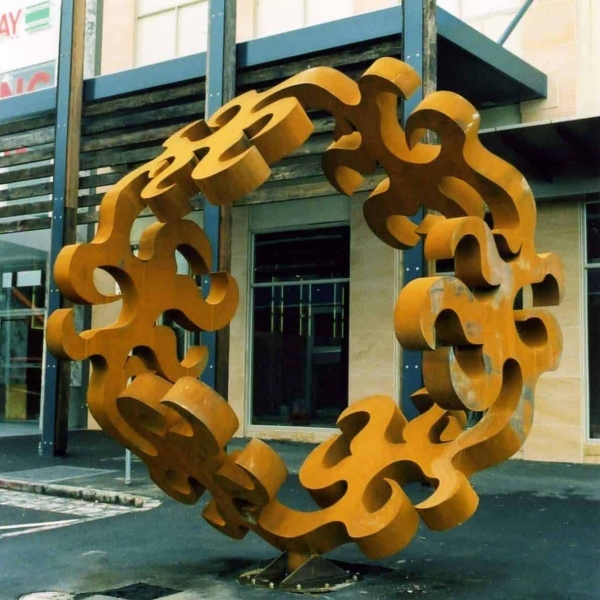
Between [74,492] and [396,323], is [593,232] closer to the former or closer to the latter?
[74,492]

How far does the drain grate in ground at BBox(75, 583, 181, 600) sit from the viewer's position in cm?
540

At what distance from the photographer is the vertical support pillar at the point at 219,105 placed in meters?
10.8

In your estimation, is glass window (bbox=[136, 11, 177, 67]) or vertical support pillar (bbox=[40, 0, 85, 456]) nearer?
vertical support pillar (bbox=[40, 0, 85, 456])

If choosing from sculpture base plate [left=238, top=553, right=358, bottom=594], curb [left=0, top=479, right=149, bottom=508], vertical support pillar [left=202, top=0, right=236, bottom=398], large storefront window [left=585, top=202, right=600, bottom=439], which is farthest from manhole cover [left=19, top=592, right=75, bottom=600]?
large storefront window [left=585, top=202, right=600, bottom=439]

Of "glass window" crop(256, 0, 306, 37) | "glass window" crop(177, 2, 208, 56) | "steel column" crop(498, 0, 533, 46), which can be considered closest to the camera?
"steel column" crop(498, 0, 533, 46)

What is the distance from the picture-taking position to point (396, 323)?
4289 millimetres

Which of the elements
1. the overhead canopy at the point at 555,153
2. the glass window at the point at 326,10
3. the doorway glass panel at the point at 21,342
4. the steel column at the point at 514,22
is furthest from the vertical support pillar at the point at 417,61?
the doorway glass panel at the point at 21,342

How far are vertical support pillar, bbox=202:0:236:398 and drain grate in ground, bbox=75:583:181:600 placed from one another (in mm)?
4944

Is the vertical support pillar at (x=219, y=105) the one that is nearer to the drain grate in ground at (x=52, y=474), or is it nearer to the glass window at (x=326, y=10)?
the drain grate in ground at (x=52, y=474)

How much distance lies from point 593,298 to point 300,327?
5.02m

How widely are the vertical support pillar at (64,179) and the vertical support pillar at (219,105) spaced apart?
7.69ft

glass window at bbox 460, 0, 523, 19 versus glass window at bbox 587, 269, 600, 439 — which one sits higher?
glass window at bbox 460, 0, 523, 19

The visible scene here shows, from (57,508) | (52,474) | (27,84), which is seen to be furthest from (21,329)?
(57,508)

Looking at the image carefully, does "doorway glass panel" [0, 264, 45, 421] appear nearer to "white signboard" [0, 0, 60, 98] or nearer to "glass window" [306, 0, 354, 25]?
"white signboard" [0, 0, 60, 98]
